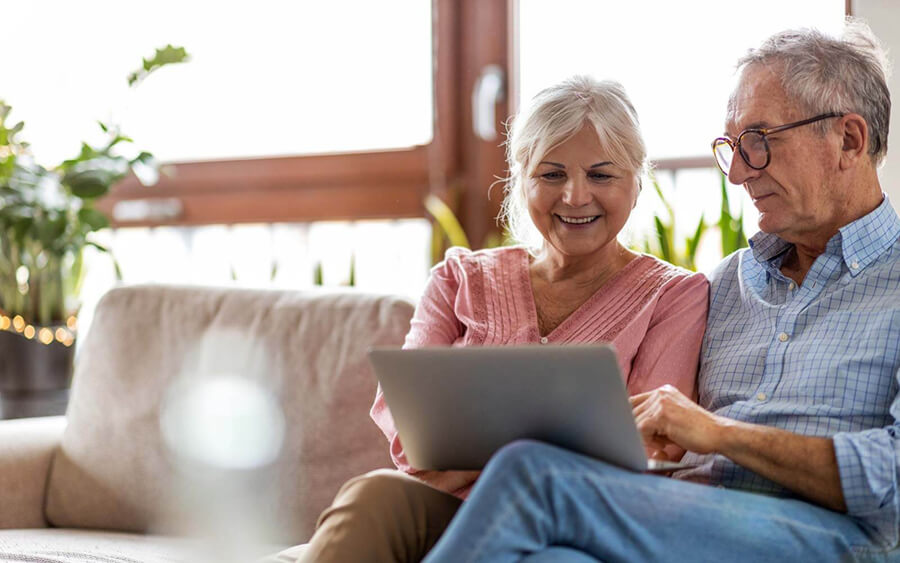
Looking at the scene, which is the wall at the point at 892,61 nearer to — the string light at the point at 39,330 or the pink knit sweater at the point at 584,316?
the pink knit sweater at the point at 584,316

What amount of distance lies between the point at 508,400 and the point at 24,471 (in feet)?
4.52

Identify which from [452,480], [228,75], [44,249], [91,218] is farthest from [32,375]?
[452,480]

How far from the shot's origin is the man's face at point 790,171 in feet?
5.54

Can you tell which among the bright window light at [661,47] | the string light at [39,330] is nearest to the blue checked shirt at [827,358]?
the bright window light at [661,47]

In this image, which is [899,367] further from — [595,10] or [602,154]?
[595,10]

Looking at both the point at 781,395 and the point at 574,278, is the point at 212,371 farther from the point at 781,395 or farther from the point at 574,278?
the point at 781,395

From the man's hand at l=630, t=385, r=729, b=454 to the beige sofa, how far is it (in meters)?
0.70

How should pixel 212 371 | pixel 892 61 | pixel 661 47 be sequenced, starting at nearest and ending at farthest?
pixel 892 61
pixel 212 371
pixel 661 47

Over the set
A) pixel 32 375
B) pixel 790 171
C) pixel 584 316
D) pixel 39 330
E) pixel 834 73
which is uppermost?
pixel 834 73

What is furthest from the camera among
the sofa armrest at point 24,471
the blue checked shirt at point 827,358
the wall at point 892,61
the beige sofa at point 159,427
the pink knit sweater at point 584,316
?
the sofa armrest at point 24,471

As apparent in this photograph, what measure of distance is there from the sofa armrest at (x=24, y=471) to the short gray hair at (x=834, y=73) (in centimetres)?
169

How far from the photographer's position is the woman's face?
1862 millimetres

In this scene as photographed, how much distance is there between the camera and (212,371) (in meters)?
2.27

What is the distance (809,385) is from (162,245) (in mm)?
2629
